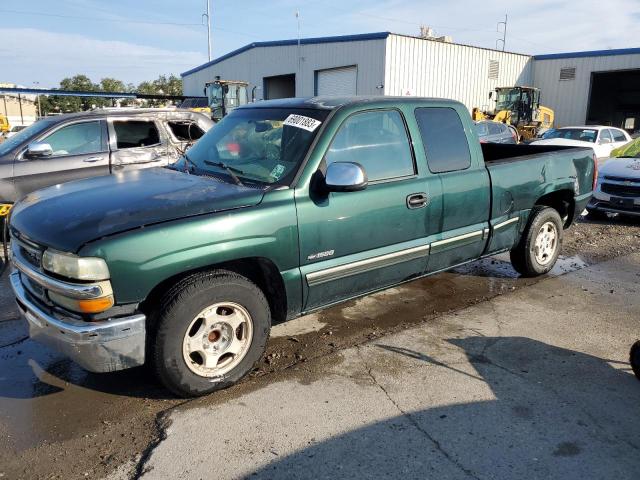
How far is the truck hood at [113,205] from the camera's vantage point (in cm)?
287

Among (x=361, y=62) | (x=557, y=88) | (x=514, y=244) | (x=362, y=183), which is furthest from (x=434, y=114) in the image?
(x=557, y=88)

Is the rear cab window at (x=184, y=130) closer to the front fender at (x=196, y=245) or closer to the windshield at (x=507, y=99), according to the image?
the front fender at (x=196, y=245)

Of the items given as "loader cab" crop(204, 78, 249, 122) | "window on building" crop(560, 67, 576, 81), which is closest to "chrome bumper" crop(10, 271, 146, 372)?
"loader cab" crop(204, 78, 249, 122)

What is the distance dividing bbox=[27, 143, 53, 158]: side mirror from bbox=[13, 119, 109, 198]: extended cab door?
81 millimetres

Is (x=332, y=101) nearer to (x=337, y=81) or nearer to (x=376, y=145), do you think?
(x=376, y=145)

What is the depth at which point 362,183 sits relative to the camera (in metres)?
3.39

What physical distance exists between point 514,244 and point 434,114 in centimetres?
181

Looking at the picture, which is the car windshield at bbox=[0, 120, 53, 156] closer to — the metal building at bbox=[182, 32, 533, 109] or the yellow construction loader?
the metal building at bbox=[182, 32, 533, 109]

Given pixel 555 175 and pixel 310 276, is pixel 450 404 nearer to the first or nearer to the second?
pixel 310 276

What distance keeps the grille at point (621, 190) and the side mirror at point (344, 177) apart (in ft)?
23.9

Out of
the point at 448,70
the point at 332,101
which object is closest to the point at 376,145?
the point at 332,101

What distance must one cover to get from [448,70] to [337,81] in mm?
6774

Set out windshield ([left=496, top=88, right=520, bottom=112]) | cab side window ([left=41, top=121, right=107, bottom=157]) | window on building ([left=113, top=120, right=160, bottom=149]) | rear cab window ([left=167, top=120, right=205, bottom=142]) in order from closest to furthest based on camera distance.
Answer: cab side window ([left=41, top=121, right=107, bottom=157]) → window on building ([left=113, top=120, right=160, bottom=149]) → rear cab window ([left=167, top=120, right=205, bottom=142]) → windshield ([left=496, top=88, right=520, bottom=112])

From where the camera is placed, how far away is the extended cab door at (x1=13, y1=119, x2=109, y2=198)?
21.7 ft
